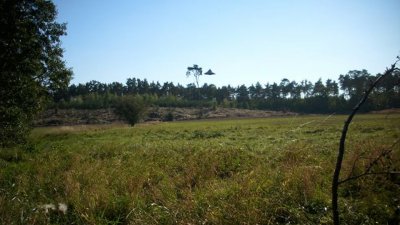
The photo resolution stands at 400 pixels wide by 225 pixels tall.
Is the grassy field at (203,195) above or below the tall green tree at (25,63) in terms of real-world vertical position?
below

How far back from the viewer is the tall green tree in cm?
1673

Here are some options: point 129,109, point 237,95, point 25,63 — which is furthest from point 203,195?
point 237,95

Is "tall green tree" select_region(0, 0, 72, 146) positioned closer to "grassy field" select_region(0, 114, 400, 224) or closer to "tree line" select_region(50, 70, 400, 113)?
"grassy field" select_region(0, 114, 400, 224)

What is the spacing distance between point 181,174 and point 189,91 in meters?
147

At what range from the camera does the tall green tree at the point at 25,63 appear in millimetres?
16734

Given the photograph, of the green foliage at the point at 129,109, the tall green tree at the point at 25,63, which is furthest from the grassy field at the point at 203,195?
the green foliage at the point at 129,109

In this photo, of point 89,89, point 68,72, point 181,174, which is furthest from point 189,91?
point 181,174

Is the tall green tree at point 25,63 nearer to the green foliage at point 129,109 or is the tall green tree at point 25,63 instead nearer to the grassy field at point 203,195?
the grassy field at point 203,195

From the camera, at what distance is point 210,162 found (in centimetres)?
1177

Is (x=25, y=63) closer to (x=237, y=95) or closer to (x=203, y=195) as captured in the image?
(x=203, y=195)

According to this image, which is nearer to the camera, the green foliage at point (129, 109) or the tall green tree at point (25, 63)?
the tall green tree at point (25, 63)

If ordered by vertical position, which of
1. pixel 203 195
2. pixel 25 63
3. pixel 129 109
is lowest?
pixel 203 195

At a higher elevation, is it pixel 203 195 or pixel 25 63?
pixel 25 63

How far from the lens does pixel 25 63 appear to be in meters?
17.4
